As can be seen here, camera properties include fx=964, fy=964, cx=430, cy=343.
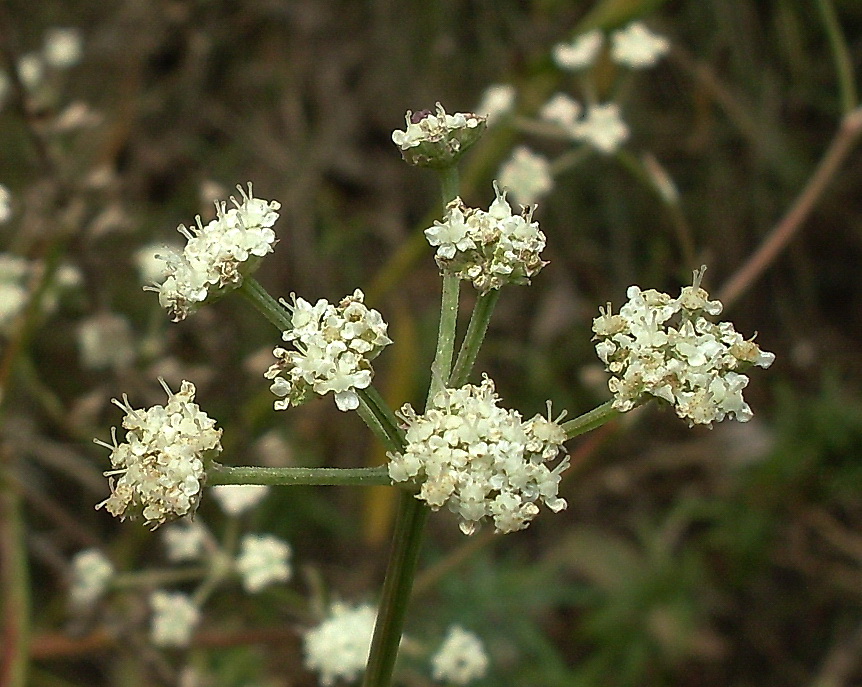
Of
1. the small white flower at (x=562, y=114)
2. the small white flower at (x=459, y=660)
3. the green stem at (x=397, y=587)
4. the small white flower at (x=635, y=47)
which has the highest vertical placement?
the small white flower at (x=635, y=47)

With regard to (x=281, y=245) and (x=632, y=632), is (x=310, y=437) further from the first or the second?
(x=632, y=632)

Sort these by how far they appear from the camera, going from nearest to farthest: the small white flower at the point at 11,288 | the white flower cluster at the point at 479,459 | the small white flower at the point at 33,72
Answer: the white flower cluster at the point at 479,459
the small white flower at the point at 11,288
the small white flower at the point at 33,72

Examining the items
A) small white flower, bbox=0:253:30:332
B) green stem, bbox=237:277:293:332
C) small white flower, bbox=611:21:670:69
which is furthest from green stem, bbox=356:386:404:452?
small white flower, bbox=611:21:670:69

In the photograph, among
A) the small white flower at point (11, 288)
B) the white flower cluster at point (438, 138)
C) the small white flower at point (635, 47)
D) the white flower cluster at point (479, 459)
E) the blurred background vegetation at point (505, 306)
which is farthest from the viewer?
the blurred background vegetation at point (505, 306)

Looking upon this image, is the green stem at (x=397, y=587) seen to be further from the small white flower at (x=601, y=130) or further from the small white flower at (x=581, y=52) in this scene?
the small white flower at (x=581, y=52)

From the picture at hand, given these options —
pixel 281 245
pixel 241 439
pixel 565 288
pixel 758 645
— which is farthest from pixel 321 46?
pixel 758 645

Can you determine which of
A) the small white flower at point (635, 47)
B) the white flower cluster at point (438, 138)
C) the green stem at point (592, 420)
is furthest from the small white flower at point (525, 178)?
the green stem at point (592, 420)

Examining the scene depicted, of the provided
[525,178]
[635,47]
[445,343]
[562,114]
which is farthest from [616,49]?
[445,343]
